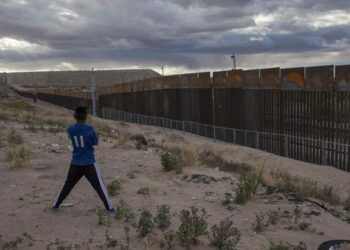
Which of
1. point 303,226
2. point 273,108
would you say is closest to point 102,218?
point 303,226

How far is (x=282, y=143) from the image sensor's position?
18.2 m

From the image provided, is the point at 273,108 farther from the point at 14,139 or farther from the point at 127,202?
the point at 127,202

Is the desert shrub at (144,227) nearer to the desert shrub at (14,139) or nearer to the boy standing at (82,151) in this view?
the boy standing at (82,151)

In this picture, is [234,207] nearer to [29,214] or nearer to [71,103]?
[29,214]

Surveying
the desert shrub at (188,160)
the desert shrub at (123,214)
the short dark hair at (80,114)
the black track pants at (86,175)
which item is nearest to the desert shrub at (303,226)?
the desert shrub at (123,214)

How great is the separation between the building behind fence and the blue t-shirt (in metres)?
11.2

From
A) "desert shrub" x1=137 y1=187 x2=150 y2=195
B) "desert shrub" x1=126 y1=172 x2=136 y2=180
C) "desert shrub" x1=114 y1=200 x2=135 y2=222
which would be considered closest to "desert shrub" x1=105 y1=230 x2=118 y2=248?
"desert shrub" x1=114 y1=200 x2=135 y2=222

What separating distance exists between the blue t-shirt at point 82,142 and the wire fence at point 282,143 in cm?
1122

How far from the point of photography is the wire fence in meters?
15.0

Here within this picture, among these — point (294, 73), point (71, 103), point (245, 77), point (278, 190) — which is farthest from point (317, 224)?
point (71, 103)

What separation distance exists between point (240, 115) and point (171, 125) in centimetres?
868

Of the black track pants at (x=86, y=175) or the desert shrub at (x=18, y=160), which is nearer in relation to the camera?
the black track pants at (x=86, y=175)

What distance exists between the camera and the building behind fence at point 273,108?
15078 millimetres

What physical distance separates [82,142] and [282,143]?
1358cm
